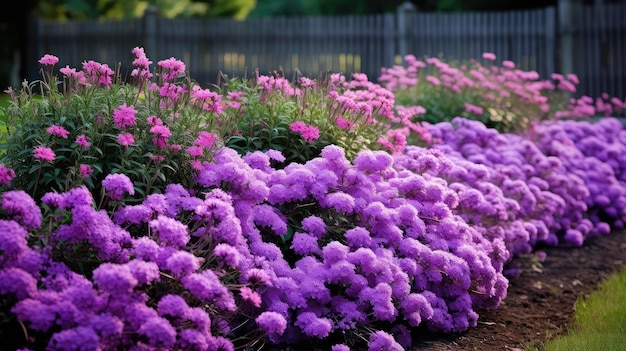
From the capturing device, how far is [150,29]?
16.9 m

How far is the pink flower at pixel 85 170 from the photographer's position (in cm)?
403

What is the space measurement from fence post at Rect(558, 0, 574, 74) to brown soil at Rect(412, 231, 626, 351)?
8372 millimetres

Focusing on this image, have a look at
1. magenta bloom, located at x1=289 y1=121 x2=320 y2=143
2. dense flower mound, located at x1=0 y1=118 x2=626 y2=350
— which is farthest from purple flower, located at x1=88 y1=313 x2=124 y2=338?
magenta bloom, located at x1=289 y1=121 x2=320 y2=143

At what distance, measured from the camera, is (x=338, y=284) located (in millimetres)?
4613

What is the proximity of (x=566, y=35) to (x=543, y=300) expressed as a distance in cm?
1101

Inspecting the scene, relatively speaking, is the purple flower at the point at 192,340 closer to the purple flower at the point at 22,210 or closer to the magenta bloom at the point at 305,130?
the purple flower at the point at 22,210

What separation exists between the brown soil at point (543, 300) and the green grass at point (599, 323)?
95 millimetres

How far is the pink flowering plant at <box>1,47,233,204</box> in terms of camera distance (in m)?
4.34

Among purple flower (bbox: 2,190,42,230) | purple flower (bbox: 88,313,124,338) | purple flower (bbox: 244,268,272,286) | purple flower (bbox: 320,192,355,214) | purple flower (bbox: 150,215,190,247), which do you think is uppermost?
purple flower (bbox: 2,190,42,230)

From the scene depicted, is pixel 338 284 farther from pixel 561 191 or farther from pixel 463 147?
pixel 561 191

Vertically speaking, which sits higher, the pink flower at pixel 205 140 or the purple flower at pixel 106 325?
the pink flower at pixel 205 140

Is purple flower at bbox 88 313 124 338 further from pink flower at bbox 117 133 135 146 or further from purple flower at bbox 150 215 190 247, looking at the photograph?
pink flower at bbox 117 133 135 146

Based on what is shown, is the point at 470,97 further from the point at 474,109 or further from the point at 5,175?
the point at 5,175

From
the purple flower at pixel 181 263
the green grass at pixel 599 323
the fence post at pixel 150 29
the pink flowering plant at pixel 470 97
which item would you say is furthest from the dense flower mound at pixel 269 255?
the fence post at pixel 150 29
